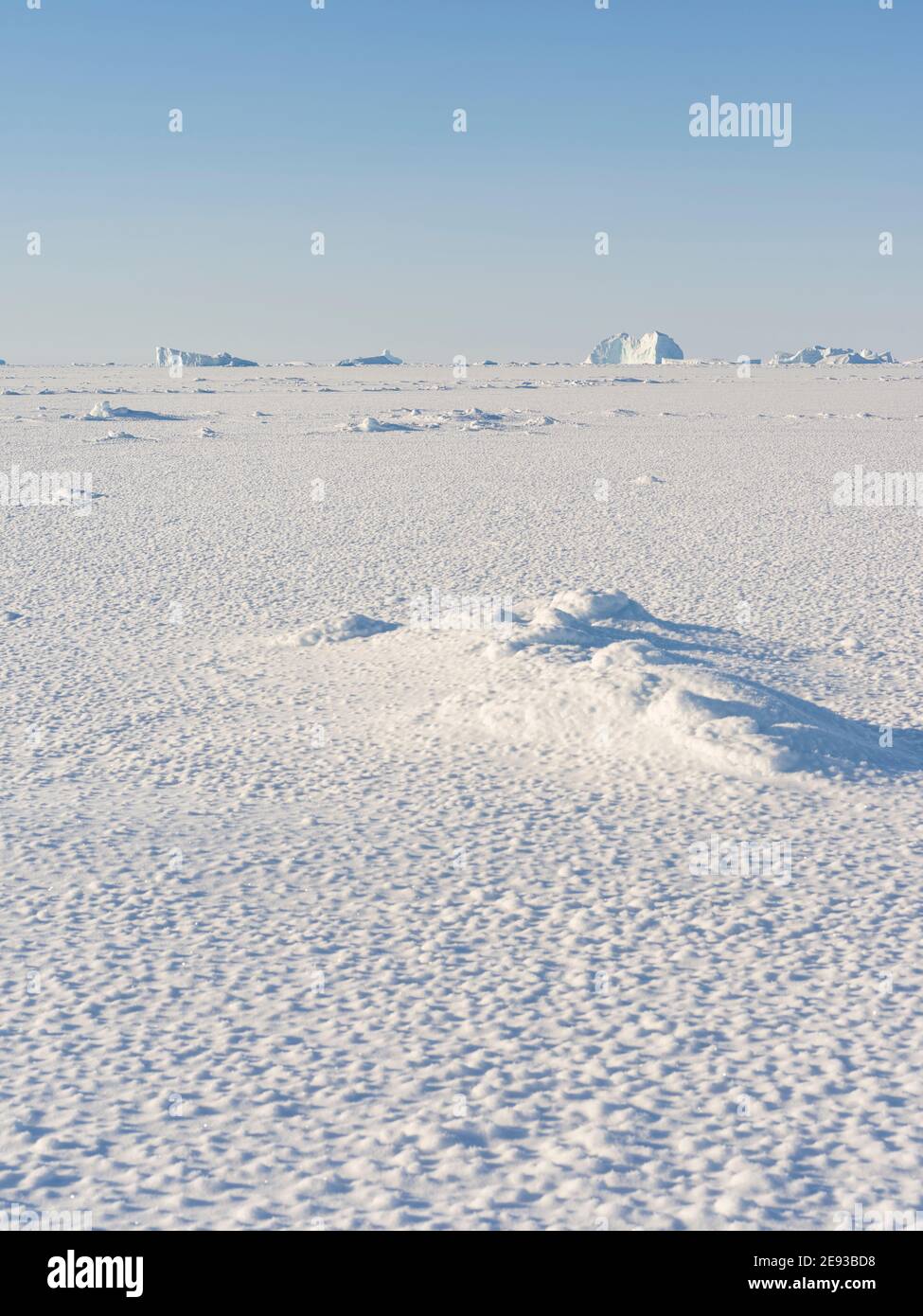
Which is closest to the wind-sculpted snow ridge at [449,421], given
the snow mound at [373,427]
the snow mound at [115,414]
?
the snow mound at [373,427]

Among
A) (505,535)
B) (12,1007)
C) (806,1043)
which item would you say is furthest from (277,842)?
(505,535)

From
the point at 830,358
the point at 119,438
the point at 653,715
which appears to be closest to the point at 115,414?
the point at 119,438

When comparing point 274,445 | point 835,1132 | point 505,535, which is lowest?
point 835,1132

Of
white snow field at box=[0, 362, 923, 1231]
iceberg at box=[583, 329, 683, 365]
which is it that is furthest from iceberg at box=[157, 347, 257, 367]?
white snow field at box=[0, 362, 923, 1231]

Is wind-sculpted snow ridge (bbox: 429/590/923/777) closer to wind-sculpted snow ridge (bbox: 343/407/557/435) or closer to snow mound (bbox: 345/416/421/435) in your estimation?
snow mound (bbox: 345/416/421/435)

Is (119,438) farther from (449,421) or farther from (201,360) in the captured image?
(201,360)

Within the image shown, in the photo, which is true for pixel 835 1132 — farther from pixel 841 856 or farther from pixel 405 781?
pixel 405 781
